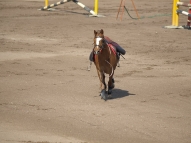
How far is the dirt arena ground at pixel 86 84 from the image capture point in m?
11.3

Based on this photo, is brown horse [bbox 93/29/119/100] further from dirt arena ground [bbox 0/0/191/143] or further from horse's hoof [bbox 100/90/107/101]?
dirt arena ground [bbox 0/0/191/143]

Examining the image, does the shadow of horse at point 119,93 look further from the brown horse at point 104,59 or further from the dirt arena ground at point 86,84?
the brown horse at point 104,59

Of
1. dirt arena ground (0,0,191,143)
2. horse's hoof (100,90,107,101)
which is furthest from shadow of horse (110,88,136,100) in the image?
horse's hoof (100,90,107,101)

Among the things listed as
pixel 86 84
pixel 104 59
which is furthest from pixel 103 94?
pixel 86 84

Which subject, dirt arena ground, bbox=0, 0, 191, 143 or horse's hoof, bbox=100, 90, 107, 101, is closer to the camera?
dirt arena ground, bbox=0, 0, 191, 143

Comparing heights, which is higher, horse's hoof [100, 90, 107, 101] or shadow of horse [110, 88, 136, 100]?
horse's hoof [100, 90, 107, 101]

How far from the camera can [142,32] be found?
23.9 m

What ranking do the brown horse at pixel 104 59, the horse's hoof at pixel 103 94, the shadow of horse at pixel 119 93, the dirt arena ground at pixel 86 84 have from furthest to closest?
1. the shadow of horse at pixel 119 93
2. the horse's hoof at pixel 103 94
3. the brown horse at pixel 104 59
4. the dirt arena ground at pixel 86 84

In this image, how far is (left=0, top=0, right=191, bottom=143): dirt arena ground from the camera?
11.3 meters

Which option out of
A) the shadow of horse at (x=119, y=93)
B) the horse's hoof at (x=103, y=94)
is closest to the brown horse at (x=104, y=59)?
the horse's hoof at (x=103, y=94)

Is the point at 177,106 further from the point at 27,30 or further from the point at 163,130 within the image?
the point at 27,30

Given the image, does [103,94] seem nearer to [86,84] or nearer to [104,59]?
[104,59]

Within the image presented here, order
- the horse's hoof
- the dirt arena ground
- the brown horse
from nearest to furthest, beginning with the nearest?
the dirt arena ground → the brown horse → the horse's hoof

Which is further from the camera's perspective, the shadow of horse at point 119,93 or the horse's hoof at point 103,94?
the shadow of horse at point 119,93
